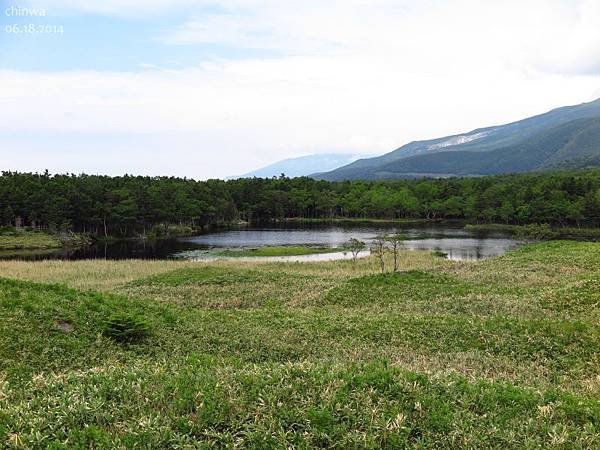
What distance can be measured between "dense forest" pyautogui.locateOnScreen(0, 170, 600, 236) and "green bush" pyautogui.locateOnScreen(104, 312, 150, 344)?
95.2 metres

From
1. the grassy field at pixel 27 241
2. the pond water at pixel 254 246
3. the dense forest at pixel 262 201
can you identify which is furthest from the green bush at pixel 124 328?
the dense forest at pixel 262 201

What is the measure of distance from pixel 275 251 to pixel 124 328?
6146 cm

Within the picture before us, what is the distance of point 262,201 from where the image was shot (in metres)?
166

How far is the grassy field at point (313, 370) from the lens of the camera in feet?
22.5

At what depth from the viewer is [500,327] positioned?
16.0 metres

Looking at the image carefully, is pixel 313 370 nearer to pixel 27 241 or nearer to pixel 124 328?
pixel 124 328

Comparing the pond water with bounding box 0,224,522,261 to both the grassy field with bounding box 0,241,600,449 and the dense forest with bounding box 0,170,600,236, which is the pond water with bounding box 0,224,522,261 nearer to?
the dense forest with bounding box 0,170,600,236

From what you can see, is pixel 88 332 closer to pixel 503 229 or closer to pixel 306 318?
pixel 306 318

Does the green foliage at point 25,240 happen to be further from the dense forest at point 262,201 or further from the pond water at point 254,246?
the pond water at point 254,246

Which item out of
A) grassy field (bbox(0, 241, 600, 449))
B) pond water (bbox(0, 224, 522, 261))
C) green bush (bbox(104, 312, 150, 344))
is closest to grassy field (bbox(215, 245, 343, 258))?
pond water (bbox(0, 224, 522, 261))

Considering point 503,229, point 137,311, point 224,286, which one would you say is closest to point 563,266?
point 224,286

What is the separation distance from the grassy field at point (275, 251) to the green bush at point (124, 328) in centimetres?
5655

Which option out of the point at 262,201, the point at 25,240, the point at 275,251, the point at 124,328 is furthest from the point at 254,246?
the point at 262,201

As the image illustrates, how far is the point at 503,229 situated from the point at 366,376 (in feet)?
398
